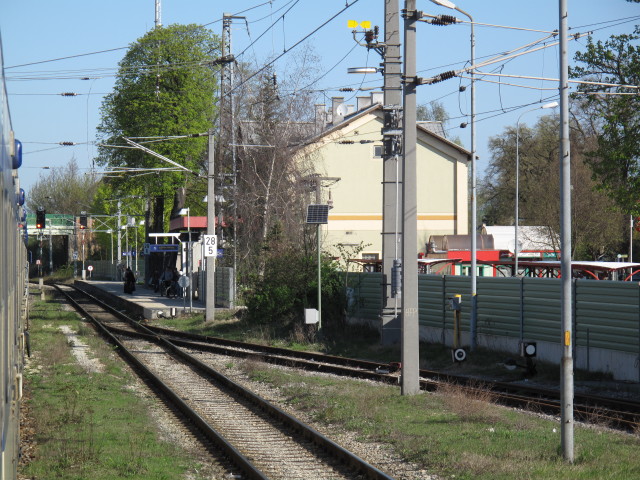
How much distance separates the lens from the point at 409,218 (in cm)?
1517

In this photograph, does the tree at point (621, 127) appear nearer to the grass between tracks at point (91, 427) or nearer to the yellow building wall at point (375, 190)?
the grass between tracks at point (91, 427)

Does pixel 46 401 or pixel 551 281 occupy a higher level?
pixel 551 281

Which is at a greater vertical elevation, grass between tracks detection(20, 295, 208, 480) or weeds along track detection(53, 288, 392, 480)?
grass between tracks detection(20, 295, 208, 480)

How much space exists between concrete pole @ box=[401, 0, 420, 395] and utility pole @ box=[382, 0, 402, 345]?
6378mm

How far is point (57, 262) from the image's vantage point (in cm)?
11594

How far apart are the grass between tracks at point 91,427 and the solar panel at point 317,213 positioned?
695cm

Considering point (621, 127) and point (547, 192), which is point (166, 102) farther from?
point (621, 127)

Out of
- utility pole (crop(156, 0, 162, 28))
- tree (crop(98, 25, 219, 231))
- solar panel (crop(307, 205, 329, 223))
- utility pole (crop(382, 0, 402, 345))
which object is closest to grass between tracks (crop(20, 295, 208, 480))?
solar panel (crop(307, 205, 329, 223))

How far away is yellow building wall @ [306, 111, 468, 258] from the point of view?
5622cm

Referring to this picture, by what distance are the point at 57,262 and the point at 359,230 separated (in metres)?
70.6

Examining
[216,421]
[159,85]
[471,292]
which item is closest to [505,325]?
[471,292]

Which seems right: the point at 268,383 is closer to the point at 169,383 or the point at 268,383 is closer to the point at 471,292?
the point at 169,383

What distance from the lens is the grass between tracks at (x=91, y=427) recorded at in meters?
9.90

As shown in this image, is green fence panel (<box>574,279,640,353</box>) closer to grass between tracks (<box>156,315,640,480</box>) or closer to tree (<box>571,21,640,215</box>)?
grass between tracks (<box>156,315,640,480</box>)
